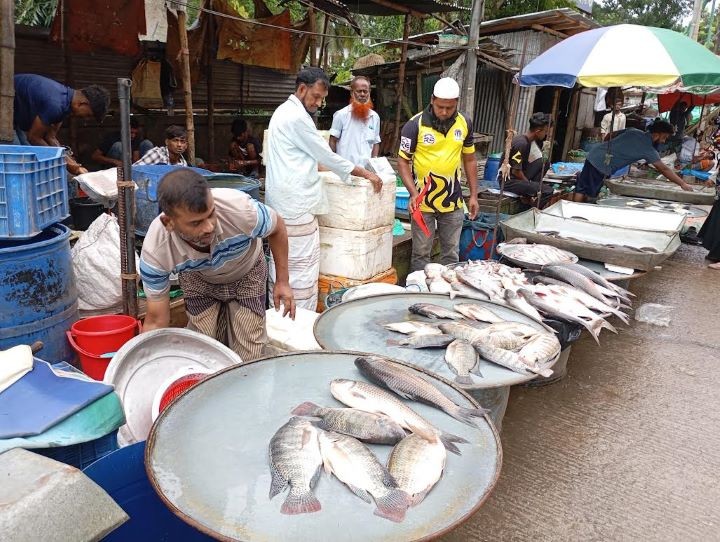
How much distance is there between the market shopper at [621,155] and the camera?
316 inches

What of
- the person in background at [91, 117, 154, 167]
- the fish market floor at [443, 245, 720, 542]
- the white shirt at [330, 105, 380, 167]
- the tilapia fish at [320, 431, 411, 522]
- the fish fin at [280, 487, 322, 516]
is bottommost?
the fish market floor at [443, 245, 720, 542]

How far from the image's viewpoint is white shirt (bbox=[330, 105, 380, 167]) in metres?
6.29

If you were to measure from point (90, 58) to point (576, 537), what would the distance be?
8.75m

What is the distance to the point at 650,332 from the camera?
5.69 meters

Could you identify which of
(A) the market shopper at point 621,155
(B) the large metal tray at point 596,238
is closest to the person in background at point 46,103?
(B) the large metal tray at point 596,238

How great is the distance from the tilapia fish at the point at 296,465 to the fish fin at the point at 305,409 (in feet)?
0.34

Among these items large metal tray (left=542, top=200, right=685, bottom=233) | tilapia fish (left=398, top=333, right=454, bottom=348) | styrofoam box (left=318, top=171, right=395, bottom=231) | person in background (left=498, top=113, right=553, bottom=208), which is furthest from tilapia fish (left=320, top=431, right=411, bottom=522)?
person in background (left=498, top=113, right=553, bottom=208)

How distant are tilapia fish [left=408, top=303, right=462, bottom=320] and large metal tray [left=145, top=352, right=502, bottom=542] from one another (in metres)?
0.91

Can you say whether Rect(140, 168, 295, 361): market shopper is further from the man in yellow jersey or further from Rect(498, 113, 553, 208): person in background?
Rect(498, 113, 553, 208): person in background

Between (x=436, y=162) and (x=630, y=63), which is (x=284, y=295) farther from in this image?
(x=630, y=63)

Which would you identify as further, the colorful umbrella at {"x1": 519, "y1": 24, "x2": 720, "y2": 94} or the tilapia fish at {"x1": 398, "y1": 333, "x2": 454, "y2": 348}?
the colorful umbrella at {"x1": 519, "y1": 24, "x2": 720, "y2": 94}

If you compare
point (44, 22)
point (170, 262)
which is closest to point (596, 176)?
point (170, 262)

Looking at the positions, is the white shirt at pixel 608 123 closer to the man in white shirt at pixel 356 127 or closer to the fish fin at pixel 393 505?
the man in white shirt at pixel 356 127

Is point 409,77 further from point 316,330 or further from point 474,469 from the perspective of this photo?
point 474,469
